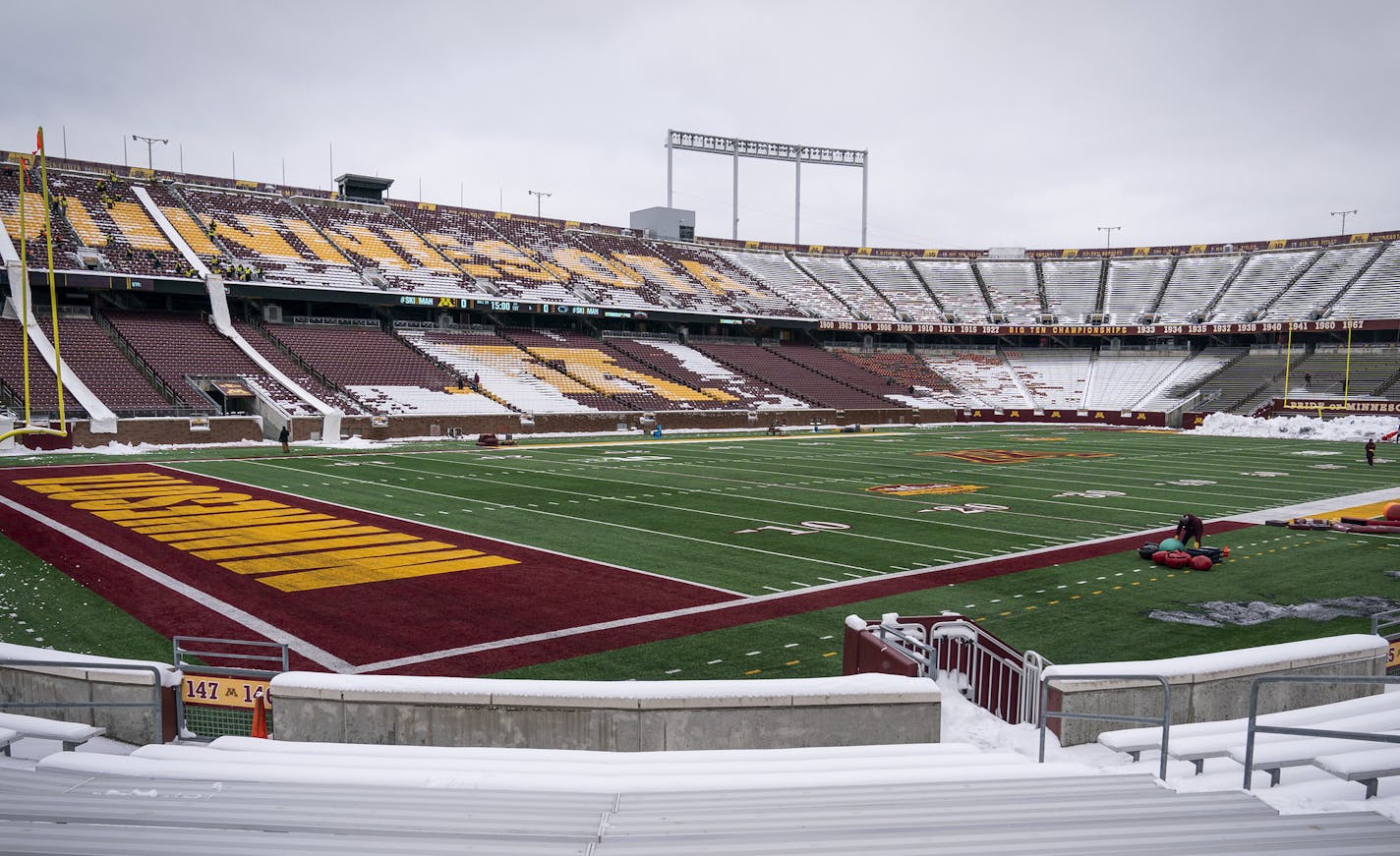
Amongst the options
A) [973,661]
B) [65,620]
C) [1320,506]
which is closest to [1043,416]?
[1320,506]

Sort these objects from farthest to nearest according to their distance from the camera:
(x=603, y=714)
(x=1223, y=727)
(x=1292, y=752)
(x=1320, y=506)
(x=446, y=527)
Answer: (x=1320, y=506) < (x=446, y=527) < (x=603, y=714) < (x=1223, y=727) < (x=1292, y=752)

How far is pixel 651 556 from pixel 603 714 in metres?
8.91

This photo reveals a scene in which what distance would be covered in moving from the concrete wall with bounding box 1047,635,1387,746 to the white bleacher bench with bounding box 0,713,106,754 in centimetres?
656

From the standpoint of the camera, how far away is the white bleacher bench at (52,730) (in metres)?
5.89

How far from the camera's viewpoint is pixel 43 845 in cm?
396

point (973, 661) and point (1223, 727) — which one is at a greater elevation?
point (1223, 727)

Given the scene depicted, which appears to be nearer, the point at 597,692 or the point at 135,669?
the point at 597,692

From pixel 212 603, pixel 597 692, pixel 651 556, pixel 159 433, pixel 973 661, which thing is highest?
pixel 597 692

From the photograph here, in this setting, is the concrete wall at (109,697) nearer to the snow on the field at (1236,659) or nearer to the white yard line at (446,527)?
the snow on the field at (1236,659)

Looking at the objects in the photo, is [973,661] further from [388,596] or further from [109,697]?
[388,596]

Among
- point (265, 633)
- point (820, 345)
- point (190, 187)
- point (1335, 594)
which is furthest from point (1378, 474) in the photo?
point (190, 187)

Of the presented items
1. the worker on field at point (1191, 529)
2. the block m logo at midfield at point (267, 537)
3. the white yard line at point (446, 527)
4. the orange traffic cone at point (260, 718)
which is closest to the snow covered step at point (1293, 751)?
the orange traffic cone at point (260, 718)

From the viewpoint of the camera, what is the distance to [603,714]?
21.1ft

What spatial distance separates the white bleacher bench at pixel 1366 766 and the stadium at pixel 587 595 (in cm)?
3
